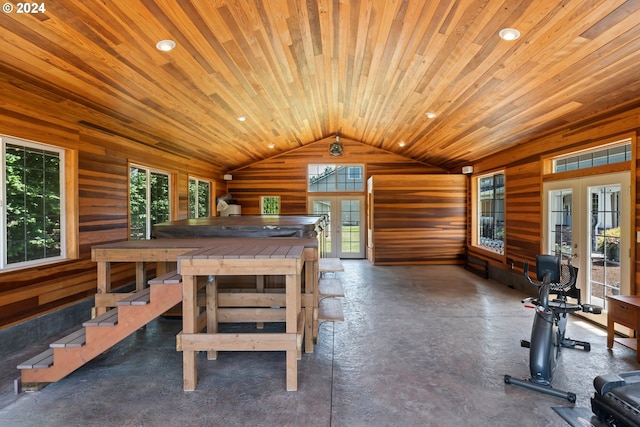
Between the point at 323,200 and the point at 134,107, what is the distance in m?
5.95

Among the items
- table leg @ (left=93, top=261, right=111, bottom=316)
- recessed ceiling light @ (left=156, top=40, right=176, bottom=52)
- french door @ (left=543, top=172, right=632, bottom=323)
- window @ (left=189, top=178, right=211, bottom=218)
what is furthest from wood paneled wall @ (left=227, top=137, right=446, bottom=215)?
recessed ceiling light @ (left=156, top=40, right=176, bottom=52)

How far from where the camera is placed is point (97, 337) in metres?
2.62

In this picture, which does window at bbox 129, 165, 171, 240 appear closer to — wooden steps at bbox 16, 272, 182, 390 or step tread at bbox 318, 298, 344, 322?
wooden steps at bbox 16, 272, 182, 390

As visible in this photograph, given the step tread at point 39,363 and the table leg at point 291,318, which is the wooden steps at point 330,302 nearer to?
the table leg at point 291,318

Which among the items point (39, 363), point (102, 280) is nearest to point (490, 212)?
point (102, 280)

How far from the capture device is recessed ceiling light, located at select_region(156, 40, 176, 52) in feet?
9.45

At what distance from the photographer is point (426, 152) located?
26.0ft

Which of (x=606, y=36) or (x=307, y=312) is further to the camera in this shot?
(x=307, y=312)

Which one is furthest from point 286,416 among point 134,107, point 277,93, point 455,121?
point 455,121

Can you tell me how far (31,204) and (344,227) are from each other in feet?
23.0

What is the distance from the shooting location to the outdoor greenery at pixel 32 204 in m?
3.37

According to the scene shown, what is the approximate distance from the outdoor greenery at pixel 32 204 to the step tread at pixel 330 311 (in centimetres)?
315

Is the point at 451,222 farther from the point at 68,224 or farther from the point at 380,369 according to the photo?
the point at 68,224

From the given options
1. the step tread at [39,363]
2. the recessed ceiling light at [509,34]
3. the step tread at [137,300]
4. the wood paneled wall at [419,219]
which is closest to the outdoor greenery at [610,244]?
the recessed ceiling light at [509,34]
